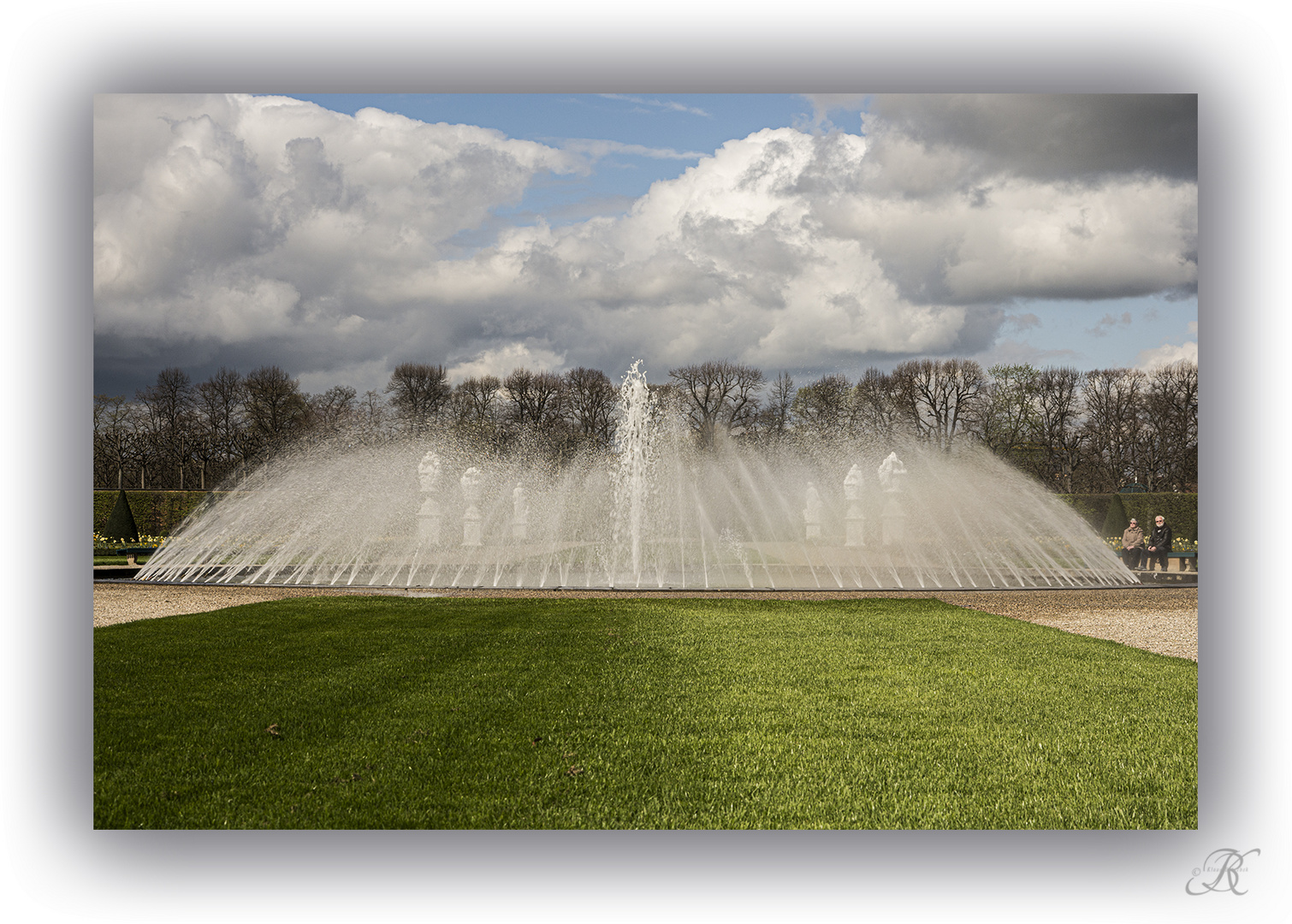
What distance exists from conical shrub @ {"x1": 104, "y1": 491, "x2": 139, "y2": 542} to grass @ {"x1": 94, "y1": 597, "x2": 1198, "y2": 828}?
19316 millimetres

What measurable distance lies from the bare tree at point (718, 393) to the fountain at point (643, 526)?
4610 mm

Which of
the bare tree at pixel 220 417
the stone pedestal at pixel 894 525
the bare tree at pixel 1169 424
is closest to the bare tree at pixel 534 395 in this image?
the bare tree at pixel 220 417

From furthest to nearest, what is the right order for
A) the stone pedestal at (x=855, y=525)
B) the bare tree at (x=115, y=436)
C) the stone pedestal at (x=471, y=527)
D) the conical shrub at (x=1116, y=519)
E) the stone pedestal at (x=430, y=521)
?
the bare tree at (x=115, y=436) → the conical shrub at (x=1116, y=519) → the stone pedestal at (x=471, y=527) → the stone pedestal at (x=855, y=525) → the stone pedestal at (x=430, y=521)

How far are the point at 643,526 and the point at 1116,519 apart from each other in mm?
17650

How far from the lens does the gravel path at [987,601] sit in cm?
1096

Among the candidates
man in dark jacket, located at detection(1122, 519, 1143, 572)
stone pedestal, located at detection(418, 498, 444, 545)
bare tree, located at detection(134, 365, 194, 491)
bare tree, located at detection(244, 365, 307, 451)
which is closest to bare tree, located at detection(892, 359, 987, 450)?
man in dark jacket, located at detection(1122, 519, 1143, 572)

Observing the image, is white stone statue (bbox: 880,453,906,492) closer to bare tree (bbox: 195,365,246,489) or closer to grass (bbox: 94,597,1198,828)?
grass (bbox: 94,597,1198,828)

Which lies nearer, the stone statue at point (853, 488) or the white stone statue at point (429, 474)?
the white stone statue at point (429, 474)

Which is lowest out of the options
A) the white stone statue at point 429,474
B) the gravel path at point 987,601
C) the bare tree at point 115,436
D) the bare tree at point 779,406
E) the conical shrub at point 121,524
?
the gravel path at point 987,601

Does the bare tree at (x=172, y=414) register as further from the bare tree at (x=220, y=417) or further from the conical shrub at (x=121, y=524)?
the conical shrub at (x=121, y=524)
